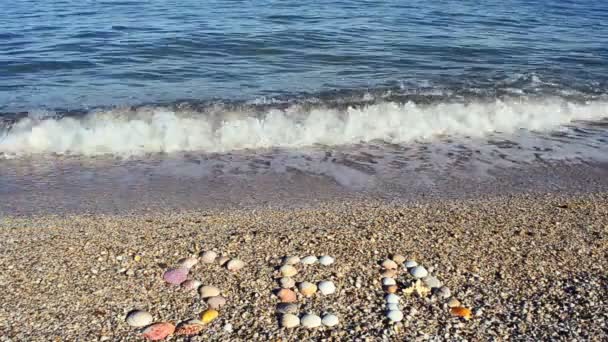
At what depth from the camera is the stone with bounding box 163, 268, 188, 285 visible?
3537mm

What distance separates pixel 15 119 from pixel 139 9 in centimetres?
1093

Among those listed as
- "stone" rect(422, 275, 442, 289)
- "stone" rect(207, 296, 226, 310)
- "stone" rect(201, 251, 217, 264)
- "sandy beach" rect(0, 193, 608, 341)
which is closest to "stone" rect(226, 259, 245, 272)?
"sandy beach" rect(0, 193, 608, 341)

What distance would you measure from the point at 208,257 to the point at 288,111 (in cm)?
466

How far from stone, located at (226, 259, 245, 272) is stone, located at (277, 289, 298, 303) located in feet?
1.42

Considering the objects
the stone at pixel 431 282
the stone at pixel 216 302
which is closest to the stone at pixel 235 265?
the stone at pixel 216 302

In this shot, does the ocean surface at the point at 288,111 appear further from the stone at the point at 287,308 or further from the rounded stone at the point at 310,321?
the rounded stone at the point at 310,321

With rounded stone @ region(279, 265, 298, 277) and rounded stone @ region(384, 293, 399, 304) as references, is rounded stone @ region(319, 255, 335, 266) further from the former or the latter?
rounded stone @ region(384, 293, 399, 304)

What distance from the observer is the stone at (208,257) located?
383 cm

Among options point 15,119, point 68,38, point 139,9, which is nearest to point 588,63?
point 15,119

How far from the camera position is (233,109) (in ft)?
27.7

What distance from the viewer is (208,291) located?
3389 mm

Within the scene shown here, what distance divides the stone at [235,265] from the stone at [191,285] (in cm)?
26

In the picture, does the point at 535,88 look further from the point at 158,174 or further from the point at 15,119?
the point at 15,119

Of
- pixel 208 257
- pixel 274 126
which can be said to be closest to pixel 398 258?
pixel 208 257
